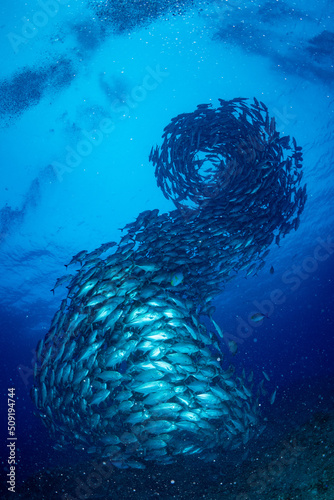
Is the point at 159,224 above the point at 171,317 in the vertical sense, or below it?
above

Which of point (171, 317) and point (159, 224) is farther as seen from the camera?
point (159, 224)

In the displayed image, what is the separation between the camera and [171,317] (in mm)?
6160

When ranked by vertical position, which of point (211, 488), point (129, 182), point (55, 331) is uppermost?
point (129, 182)

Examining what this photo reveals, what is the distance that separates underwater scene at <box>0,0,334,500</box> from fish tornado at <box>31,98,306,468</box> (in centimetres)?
6

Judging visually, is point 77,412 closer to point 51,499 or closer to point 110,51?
point 51,499

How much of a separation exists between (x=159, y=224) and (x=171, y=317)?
3538mm

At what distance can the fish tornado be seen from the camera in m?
6.07

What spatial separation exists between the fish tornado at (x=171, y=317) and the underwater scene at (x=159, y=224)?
0.19ft

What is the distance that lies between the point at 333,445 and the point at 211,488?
131 inches

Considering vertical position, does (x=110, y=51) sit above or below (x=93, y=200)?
below

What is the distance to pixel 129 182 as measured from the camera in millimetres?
20359

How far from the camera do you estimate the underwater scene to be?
21.0ft

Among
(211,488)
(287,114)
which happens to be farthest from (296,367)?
(211,488)

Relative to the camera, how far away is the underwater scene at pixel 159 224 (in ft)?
21.0
